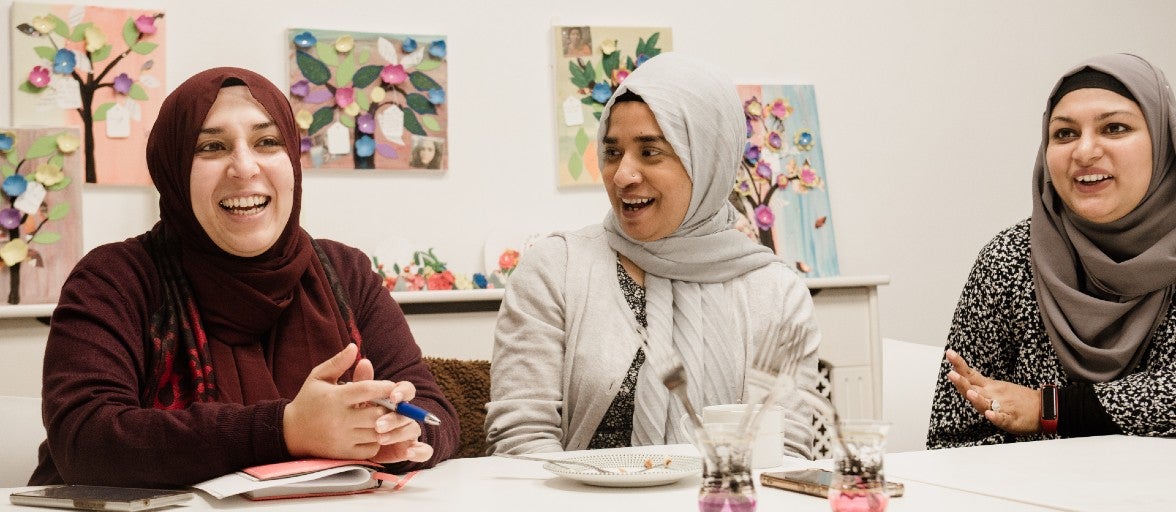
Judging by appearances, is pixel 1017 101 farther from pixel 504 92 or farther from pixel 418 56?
pixel 418 56

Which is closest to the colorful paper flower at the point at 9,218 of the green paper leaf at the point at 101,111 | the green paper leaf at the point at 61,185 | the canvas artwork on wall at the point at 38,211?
the canvas artwork on wall at the point at 38,211

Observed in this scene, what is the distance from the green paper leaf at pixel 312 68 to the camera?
10.7 feet

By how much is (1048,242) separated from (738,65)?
64.4 inches

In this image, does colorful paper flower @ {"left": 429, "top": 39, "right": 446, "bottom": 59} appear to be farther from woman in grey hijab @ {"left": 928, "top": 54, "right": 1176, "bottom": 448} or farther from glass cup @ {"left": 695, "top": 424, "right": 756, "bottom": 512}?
glass cup @ {"left": 695, "top": 424, "right": 756, "bottom": 512}

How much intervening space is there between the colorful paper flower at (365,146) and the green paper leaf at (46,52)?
82 centimetres

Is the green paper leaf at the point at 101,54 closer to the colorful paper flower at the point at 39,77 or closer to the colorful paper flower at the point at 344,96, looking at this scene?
the colorful paper flower at the point at 39,77

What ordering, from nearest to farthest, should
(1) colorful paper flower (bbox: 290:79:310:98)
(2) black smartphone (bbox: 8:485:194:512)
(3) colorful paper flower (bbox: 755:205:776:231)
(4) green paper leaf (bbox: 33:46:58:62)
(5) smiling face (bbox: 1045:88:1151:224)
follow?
(2) black smartphone (bbox: 8:485:194:512) → (5) smiling face (bbox: 1045:88:1151:224) → (4) green paper leaf (bbox: 33:46:58:62) → (1) colorful paper flower (bbox: 290:79:310:98) → (3) colorful paper flower (bbox: 755:205:776:231)

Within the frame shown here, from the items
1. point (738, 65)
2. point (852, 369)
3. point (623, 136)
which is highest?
point (738, 65)

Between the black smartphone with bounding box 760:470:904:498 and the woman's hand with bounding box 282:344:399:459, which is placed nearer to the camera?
the black smartphone with bounding box 760:470:904:498

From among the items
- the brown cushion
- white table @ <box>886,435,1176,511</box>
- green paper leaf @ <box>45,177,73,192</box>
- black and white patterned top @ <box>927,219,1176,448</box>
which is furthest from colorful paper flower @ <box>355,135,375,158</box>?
white table @ <box>886,435,1176,511</box>

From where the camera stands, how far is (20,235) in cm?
295

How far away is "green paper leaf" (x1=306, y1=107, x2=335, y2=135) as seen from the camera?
326 centimetres

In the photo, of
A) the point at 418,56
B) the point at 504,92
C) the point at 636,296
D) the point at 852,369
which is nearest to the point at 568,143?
the point at 504,92

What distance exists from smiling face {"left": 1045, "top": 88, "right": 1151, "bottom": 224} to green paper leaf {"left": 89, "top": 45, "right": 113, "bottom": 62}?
2.39 meters
